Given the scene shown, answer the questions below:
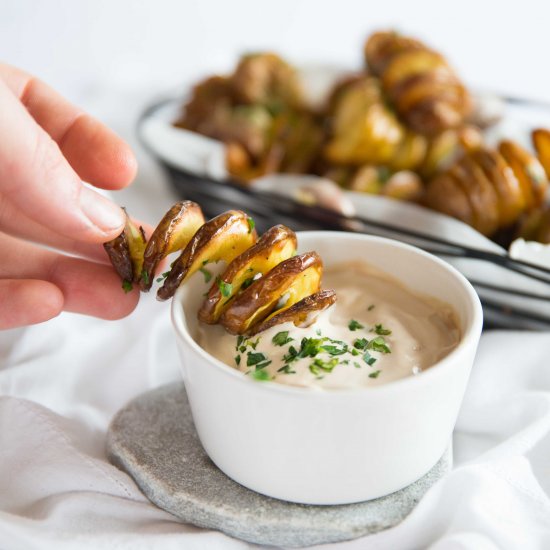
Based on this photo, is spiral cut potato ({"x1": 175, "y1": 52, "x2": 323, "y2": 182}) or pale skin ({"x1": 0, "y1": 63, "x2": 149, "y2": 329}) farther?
spiral cut potato ({"x1": 175, "y1": 52, "x2": 323, "y2": 182})

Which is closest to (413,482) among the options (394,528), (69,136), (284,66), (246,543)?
(394,528)

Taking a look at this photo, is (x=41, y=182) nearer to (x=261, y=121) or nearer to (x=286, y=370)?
(x=286, y=370)

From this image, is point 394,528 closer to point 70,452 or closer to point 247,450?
point 247,450

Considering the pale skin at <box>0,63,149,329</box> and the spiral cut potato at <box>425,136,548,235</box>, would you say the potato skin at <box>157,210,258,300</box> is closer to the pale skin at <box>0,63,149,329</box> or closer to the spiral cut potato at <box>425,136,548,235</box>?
the pale skin at <box>0,63,149,329</box>

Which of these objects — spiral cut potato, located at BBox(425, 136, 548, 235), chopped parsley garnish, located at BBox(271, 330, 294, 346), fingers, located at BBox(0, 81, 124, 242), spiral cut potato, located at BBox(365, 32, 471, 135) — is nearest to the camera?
fingers, located at BBox(0, 81, 124, 242)

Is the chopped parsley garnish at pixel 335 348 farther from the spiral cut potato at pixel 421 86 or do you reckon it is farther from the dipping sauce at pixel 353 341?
the spiral cut potato at pixel 421 86

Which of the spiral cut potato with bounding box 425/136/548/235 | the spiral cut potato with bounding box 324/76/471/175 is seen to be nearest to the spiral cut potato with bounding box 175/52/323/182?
the spiral cut potato with bounding box 324/76/471/175

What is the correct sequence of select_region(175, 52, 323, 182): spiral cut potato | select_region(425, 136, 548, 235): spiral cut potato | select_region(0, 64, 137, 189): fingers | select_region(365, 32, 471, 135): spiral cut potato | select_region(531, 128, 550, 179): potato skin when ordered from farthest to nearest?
select_region(175, 52, 323, 182): spiral cut potato
select_region(365, 32, 471, 135): spiral cut potato
select_region(531, 128, 550, 179): potato skin
select_region(425, 136, 548, 235): spiral cut potato
select_region(0, 64, 137, 189): fingers
